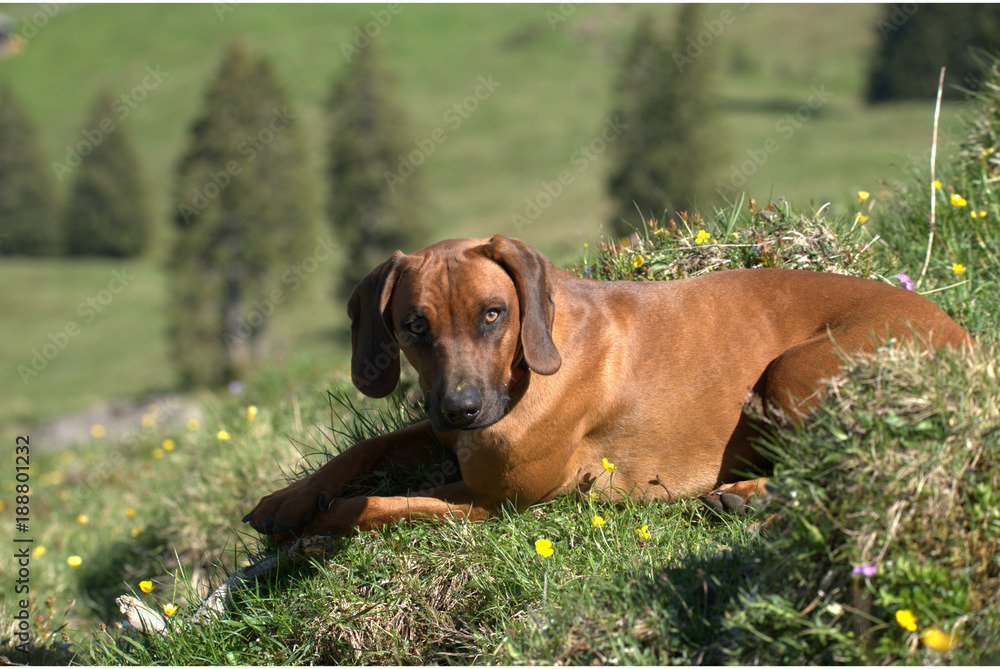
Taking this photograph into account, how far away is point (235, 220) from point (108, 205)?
25.5 metres

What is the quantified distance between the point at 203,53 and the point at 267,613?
75.5 meters

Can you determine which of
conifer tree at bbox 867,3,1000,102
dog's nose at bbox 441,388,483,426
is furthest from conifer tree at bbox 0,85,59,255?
dog's nose at bbox 441,388,483,426

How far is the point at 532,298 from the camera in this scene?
11.1ft

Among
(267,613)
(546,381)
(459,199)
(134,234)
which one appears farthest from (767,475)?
(134,234)

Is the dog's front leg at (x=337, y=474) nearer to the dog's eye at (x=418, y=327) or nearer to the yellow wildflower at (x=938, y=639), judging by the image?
the dog's eye at (x=418, y=327)

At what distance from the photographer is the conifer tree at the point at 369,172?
101ft

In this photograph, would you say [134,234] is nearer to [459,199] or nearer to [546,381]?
[459,199]

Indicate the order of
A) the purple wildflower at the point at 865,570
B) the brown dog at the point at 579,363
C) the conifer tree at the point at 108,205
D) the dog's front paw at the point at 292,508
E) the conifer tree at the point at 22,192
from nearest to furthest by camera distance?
the purple wildflower at the point at 865,570 → the brown dog at the point at 579,363 → the dog's front paw at the point at 292,508 → the conifer tree at the point at 22,192 → the conifer tree at the point at 108,205

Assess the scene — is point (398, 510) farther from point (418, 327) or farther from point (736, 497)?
point (736, 497)

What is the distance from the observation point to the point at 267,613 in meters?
3.37

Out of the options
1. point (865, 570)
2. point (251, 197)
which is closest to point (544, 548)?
point (865, 570)

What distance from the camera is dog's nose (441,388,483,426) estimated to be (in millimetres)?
3070

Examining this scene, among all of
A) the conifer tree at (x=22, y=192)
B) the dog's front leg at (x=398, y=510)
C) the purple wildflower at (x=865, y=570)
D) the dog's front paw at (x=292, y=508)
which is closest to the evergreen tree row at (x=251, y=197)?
the conifer tree at (x=22, y=192)

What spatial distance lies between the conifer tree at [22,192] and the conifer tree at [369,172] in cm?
2483
